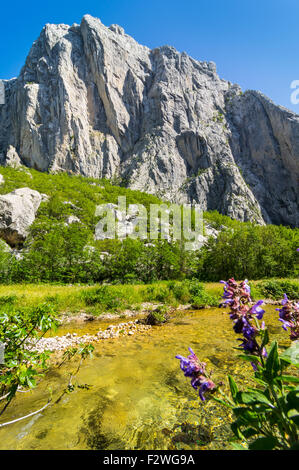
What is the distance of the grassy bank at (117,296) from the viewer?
1159 centimetres

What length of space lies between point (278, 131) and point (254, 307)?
114 meters

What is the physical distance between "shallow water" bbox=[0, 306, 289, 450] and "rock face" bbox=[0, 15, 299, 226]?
8161 centimetres

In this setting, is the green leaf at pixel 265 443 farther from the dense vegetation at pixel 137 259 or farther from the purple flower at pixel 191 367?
the dense vegetation at pixel 137 259

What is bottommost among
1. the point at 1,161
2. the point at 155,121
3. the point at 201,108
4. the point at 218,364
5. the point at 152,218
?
the point at 218,364

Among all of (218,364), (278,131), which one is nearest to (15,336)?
(218,364)

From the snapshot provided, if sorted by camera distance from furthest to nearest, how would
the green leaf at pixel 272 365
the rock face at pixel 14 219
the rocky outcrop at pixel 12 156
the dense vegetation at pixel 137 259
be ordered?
the rocky outcrop at pixel 12 156, the rock face at pixel 14 219, the dense vegetation at pixel 137 259, the green leaf at pixel 272 365

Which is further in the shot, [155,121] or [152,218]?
[155,121]

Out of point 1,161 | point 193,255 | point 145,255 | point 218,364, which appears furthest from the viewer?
point 1,161

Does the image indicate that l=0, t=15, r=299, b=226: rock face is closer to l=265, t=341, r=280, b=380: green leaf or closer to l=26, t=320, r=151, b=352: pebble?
l=26, t=320, r=151, b=352: pebble

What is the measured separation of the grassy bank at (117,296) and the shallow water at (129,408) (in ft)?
19.3

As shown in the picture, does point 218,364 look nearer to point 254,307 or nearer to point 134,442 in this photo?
point 134,442

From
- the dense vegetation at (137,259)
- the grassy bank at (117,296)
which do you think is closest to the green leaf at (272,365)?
the grassy bank at (117,296)

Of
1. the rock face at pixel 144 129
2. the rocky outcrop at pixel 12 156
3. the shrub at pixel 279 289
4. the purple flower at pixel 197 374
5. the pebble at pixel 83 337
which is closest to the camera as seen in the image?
the purple flower at pixel 197 374

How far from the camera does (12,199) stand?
29922mm
